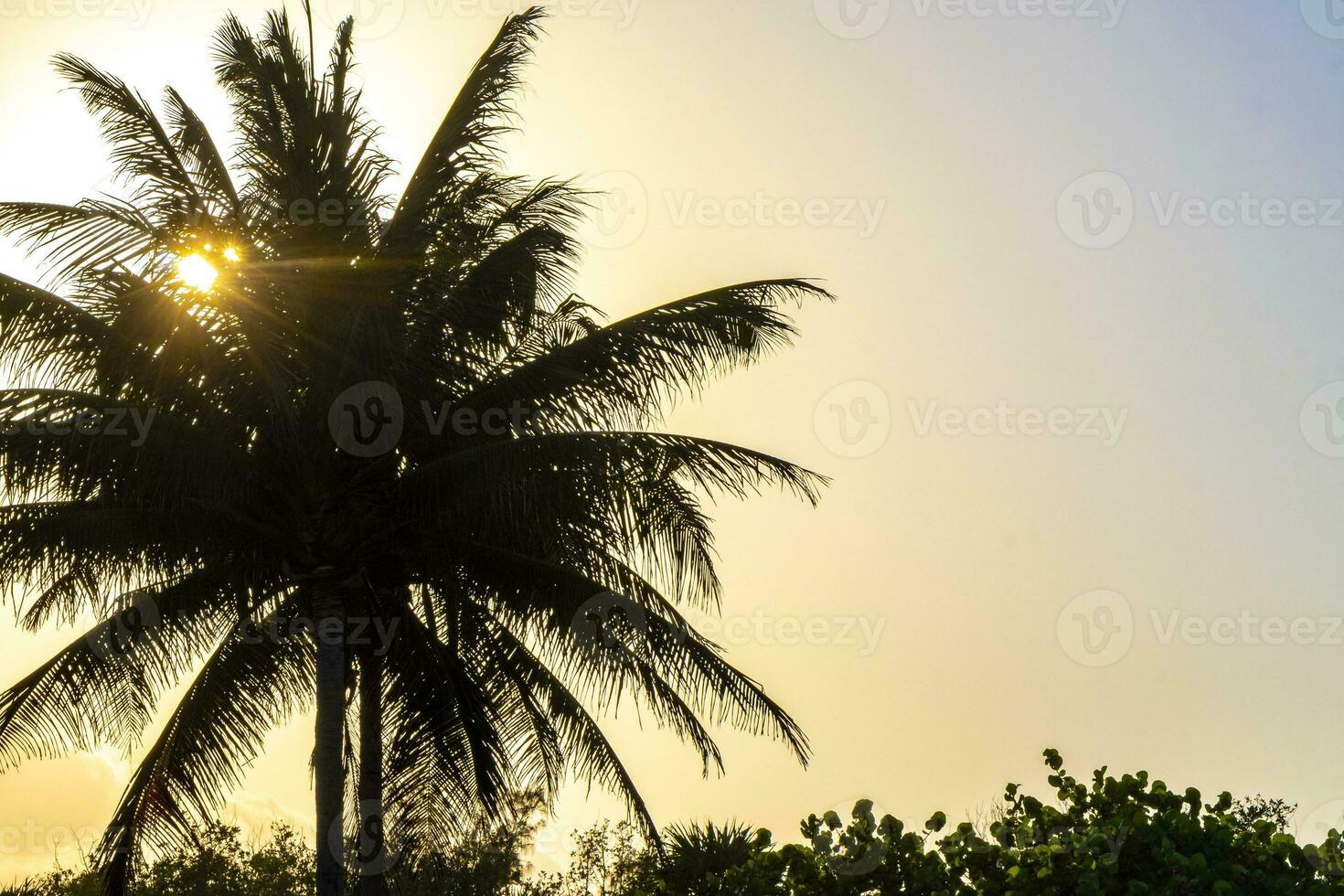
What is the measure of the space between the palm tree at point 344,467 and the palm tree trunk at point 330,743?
36 mm

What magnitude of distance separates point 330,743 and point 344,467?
2693mm

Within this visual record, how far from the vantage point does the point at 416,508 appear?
13.0 metres

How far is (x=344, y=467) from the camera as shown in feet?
42.5

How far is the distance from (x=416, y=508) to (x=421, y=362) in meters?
1.42

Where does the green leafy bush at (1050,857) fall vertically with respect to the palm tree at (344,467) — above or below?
below

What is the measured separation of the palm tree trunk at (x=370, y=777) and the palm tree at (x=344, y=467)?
0.13 feet

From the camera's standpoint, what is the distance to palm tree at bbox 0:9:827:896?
11.8 meters

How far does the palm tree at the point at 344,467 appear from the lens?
11.8 meters

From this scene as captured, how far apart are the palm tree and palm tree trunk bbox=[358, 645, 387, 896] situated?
0.04m

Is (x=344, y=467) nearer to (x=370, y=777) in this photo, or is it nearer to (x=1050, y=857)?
(x=370, y=777)

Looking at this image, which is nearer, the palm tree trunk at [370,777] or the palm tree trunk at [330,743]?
the palm tree trunk at [330,743]

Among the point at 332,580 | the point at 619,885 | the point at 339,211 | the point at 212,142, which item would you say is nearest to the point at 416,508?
the point at 332,580

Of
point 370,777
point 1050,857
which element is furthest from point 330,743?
point 1050,857

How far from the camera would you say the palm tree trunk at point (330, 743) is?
41.2 ft
